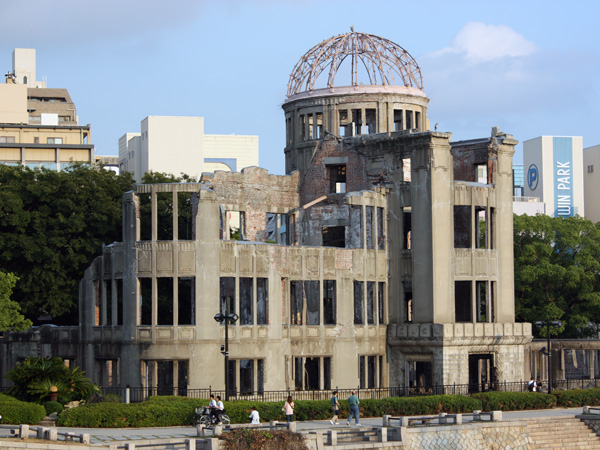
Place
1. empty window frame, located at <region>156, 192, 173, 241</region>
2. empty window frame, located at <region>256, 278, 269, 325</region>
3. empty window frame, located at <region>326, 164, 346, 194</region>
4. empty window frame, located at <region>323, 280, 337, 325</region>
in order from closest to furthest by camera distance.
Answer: empty window frame, located at <region>256, 278, 269, 325</region> < empty window frame, located at <region>323, 280, 337, 325</region> < empty window frame, located at <region>326, 164, 346, 194</region> < empty window frame, located at <region>156, 192, 173, 241</region>

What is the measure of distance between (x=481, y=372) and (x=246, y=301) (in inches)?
614

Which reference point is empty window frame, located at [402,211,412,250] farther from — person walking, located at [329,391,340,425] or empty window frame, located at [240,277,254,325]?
person walking, located at [329,391,340,425]

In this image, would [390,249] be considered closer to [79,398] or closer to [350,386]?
[350,386]

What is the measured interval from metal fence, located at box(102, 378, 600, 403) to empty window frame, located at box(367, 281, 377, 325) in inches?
166

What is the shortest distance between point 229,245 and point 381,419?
38.4 ft

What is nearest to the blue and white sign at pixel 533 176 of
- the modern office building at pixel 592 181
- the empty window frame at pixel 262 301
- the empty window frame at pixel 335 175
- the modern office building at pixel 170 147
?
the modern office building at pixel 592 181

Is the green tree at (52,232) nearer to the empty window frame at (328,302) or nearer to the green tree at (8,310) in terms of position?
the green tree at (8,310)

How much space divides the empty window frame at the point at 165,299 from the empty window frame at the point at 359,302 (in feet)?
37.1

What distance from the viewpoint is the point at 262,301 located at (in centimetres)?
5894

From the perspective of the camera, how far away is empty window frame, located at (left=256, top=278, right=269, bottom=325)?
5812cm

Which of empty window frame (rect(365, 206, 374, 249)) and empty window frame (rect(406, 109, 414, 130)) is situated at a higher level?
empty window frame (rect(406, 109, 414, 130))

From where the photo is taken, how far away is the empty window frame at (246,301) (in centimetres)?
5976

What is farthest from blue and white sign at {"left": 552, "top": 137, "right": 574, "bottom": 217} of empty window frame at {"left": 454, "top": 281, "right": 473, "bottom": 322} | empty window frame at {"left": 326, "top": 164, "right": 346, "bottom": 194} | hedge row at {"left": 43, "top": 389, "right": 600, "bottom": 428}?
hedge row at {"left": 43, "top": 389, "right": 600, "bottom": 428}

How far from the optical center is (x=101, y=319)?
5991 centimetres
